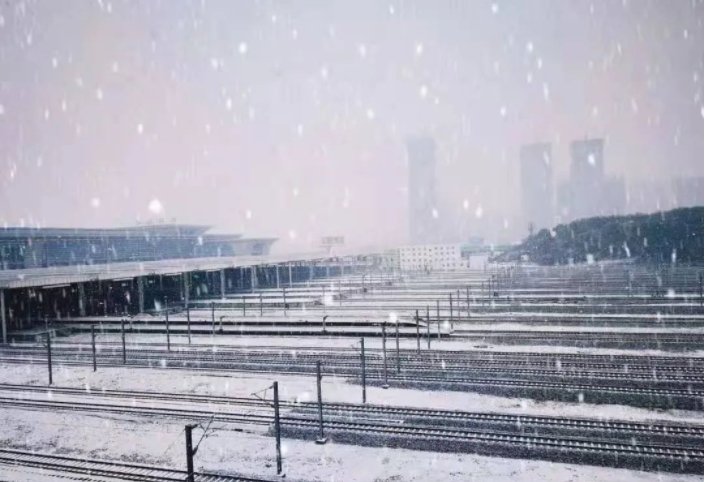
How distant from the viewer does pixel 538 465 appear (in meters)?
10.7

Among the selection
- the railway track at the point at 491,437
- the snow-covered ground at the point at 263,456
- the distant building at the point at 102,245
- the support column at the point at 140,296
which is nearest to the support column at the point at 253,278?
the support column at the point at 140,296

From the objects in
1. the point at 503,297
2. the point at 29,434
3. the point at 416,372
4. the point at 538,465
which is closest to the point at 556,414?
the point at 538,465

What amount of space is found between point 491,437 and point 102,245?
194 feet

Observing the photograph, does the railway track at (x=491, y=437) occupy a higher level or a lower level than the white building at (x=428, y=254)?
lower

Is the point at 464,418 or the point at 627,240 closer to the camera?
the point at 464,418

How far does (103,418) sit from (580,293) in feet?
131

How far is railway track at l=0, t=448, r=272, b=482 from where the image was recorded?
1080cm

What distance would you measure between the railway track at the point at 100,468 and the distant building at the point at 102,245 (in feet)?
134

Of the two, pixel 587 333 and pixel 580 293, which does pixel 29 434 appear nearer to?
pixel 587 333

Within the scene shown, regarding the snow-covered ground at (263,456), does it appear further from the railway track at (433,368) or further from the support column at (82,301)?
the support column at (82,301)

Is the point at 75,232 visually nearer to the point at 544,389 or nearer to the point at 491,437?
the point at 544,389

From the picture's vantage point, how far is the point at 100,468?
1148cm

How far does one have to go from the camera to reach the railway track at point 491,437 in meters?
10.8

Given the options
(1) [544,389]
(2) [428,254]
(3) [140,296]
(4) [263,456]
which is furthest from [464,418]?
(2) [428,254]
